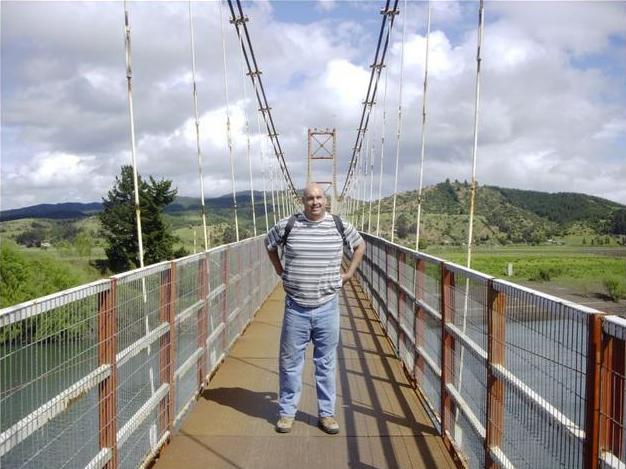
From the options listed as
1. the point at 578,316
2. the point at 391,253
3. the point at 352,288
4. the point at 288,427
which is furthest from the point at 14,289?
the point at 578,316

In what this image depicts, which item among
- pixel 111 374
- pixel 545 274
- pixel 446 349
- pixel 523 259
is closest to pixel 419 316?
pixel 446 349

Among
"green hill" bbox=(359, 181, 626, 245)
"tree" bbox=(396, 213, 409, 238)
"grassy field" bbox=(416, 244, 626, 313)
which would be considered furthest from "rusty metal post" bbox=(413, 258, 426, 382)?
"green hill" bbox=(359, 181, 626, 245)

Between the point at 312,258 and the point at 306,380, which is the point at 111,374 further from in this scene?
the point at 306,380

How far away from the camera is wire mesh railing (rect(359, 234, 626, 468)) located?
1.93 metres

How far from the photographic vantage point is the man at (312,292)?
4.04m

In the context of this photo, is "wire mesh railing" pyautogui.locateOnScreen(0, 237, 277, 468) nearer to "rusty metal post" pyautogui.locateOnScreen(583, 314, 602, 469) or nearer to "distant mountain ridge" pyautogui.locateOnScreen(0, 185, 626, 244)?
"rusty metal post" pyautogui.locateOnScreen(583, 314, 602, 469)

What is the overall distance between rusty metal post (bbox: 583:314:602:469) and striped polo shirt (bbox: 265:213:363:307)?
217 centimetres

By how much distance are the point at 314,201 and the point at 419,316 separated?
1.51 metres

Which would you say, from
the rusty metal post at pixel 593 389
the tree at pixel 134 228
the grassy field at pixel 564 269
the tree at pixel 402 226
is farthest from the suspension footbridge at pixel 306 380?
the tree at pixel 402 226

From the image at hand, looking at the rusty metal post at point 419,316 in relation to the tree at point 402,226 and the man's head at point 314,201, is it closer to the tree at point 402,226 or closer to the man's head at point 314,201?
the man's head at point 314,201

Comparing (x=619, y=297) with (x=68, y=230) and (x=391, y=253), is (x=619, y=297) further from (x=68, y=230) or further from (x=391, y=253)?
(x=68, y=230)

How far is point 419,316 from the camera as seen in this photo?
16.6 feet

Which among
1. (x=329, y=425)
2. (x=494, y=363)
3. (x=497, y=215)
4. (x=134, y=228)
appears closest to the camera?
(x=494, y=363)

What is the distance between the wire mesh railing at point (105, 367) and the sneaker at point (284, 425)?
2.02ft
